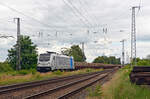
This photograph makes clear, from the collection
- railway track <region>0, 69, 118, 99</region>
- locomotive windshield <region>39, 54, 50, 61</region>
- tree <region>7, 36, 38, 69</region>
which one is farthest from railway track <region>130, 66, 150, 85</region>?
tree <region>7, 36, 38, 69</region>

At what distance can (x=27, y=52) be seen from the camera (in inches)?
1991

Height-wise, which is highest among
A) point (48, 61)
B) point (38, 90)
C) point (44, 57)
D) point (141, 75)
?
point (44, 57)

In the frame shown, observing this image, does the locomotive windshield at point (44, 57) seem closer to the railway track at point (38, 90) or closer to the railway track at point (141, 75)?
the railway track at point (38, 90)

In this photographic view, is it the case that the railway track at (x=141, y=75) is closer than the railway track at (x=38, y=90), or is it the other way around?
the railway track at (x=141, y=75)

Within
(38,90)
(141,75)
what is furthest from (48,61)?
(141,75)

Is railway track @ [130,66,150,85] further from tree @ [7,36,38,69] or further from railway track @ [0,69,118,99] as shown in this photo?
tree @ [7,36,38,69]

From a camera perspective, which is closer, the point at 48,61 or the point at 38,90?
the point at 38,90

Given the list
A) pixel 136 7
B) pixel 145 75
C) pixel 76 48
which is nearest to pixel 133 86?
pixel 145 75

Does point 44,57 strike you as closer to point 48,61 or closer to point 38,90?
point 48,61

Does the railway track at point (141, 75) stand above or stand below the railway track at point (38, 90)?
above

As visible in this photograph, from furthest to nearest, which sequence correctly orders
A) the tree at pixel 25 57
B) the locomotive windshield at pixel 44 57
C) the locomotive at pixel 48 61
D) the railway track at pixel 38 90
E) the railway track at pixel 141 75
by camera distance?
the tree at pixel 25 57 → the locomotive windshield at pixel 44 57 → the locomotive at pixel 48 61 → the railway track at pixel 38 90 → the railway track at pixel 141 75

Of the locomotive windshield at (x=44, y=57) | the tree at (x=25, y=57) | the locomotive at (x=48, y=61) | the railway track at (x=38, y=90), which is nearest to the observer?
the railway track at (x=38, y=90)

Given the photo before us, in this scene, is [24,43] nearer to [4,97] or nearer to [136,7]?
[136,7]

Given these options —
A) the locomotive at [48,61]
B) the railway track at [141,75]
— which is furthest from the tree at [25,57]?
the railway track at [141,75]
